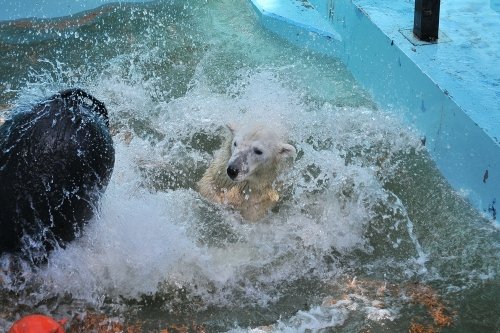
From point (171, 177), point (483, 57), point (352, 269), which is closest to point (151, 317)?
point (352, 269)

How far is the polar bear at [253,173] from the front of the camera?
4398 mm

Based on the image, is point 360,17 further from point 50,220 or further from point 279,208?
point 50,220

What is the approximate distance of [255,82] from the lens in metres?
6.02

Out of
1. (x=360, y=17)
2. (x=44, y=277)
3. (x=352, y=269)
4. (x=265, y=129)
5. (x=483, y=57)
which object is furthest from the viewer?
(x=360, y=17)

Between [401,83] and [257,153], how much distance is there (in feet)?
6.18

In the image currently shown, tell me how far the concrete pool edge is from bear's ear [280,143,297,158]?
50.4 inches

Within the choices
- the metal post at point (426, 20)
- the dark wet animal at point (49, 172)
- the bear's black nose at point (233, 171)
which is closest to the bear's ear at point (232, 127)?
the bear's black nose at point (233, 171)

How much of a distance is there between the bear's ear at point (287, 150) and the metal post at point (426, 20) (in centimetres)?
195

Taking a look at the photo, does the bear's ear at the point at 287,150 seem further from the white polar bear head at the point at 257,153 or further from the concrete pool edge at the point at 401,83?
the concrete pool edge at the point at 401,83

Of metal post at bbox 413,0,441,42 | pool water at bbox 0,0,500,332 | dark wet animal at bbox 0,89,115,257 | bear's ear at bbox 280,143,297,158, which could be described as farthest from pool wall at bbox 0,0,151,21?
dark wet animal at bbox 0,89,115,257

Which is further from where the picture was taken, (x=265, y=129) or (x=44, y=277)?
(x=265, y=129)

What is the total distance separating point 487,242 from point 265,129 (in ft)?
5.58

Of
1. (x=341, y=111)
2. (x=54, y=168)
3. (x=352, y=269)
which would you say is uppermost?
(x=54, y=168)

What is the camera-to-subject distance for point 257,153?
435 cm
